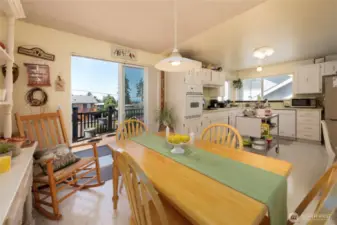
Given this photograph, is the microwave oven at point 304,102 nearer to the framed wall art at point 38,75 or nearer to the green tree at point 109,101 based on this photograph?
the green tree at point 109,101

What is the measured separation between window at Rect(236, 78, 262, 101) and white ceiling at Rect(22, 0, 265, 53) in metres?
4.11

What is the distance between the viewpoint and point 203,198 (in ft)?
2.44

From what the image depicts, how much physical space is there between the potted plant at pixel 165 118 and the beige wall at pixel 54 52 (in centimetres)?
166

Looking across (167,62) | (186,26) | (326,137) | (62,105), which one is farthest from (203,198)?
(62,105)

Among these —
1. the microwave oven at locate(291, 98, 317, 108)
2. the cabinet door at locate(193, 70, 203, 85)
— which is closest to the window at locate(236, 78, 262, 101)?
the microwave oven at locate(291, 98, 317, 108)

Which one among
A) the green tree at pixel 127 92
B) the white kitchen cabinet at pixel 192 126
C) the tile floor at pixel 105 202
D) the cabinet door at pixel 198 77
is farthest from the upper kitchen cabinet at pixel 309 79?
the green tree at pixel 127 92

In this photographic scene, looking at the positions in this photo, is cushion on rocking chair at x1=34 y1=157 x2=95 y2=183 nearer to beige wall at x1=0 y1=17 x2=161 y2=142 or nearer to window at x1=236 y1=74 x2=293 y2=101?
beige wall at x1=0 y1=17 x2=161 y2=142

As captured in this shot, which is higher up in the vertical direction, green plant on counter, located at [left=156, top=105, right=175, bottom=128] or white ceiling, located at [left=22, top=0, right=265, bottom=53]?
white ceiling, located at [left=22, top=0, right=265, bottom=53]

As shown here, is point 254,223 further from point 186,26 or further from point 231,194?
point 186,26

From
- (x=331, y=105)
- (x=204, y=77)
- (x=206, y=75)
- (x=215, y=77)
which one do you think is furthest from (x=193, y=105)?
(x=331, y=105)

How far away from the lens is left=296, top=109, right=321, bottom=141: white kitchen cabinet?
12.7ft

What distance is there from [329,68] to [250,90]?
7.14 ft

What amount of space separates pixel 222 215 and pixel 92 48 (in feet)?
9.98

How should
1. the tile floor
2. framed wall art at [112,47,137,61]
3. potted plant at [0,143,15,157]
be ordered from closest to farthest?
potted plant at [0,143,15,157], the tile floor, framed wall art at [112,47,137,61]
